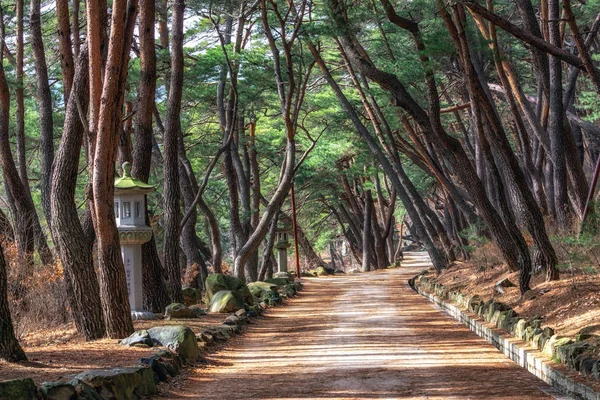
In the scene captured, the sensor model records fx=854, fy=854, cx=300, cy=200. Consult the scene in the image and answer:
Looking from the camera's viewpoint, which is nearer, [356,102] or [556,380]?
[556,380]

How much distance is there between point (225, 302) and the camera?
1725 cm

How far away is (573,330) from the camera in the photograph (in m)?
9.99

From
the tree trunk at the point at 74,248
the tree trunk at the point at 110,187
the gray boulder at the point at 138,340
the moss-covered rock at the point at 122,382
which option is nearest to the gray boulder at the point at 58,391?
the moss-covered rock at the point at 122,382

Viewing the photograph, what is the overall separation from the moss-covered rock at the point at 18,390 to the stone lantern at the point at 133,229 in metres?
7.83

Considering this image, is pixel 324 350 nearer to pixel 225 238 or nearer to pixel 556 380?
pixel 556 380

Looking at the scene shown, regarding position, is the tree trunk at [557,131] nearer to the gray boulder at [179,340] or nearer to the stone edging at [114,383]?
the stone edging at [114,383]

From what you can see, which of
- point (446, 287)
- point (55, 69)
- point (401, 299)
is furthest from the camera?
point (55, 69)

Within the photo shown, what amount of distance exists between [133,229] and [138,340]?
3822 mm

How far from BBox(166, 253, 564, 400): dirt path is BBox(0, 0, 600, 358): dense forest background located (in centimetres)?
196

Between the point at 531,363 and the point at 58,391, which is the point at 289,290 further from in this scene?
the point at 58,391

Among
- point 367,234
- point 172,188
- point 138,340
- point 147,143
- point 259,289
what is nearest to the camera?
point 138,340

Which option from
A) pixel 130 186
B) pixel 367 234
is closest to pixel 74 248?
pixel 130 186

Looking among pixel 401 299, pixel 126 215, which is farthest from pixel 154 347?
pixel 401 299

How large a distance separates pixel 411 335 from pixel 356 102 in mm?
16438
